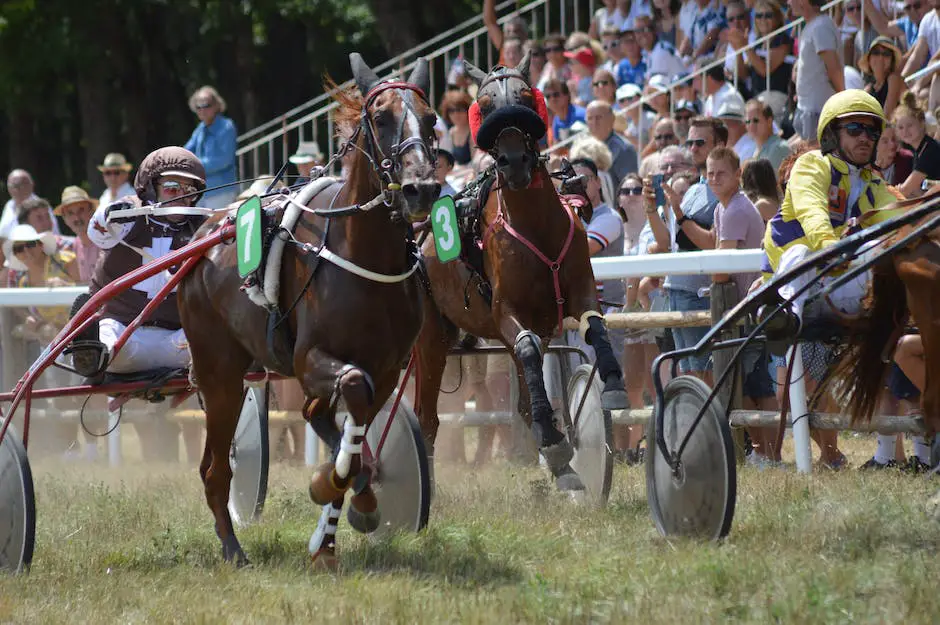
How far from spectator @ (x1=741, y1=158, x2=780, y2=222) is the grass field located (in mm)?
2005

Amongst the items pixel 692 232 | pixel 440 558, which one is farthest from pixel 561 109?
pixel 440 558

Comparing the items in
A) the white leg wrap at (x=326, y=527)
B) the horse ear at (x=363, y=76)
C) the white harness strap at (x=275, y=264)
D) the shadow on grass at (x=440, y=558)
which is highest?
the horse ear at (x=363, y=76)

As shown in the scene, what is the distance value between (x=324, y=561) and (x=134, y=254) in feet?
8.84

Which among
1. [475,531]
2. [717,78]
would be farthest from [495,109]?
[717,78]

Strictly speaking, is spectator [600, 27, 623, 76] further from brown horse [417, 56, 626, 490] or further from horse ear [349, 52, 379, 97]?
horse ear [349, 52, 379, 97]

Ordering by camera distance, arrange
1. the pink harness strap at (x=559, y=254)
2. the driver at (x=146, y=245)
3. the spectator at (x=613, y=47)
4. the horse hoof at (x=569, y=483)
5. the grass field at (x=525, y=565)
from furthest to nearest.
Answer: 1. the spectator at (x=613, y=47)
2. the driver at (x=146, y=245)
3. the pink harness strap at (x=559, y=254)
4. the horse hoof at (x=569, y=483)
5. the grass field at (x=525, y=565)

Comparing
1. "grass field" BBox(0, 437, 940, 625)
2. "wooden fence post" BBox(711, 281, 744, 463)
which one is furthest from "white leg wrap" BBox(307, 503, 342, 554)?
"wooden fence post" BBox(711, 281, 744, 463)

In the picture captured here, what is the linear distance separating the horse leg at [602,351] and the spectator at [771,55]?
5.34m

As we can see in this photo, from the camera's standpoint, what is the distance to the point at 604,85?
44.0ft

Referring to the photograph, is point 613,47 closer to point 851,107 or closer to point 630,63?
point 630,63

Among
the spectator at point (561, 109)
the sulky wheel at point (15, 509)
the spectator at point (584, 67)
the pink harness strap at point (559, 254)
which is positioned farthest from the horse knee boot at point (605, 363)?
the spectator at point (584, 67)

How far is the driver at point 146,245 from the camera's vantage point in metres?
7.75

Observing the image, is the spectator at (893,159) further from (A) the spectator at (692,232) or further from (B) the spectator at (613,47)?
(B) the spectator at (613,47)

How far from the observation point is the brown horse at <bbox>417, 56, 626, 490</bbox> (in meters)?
7.28
